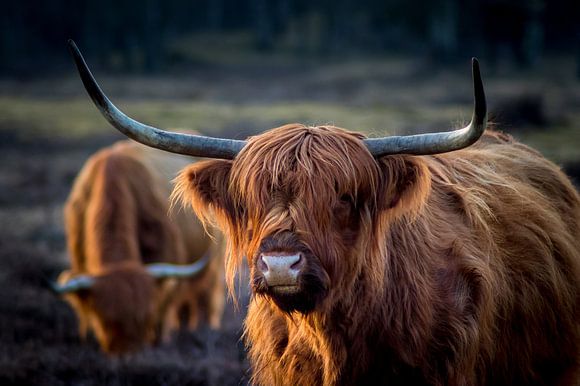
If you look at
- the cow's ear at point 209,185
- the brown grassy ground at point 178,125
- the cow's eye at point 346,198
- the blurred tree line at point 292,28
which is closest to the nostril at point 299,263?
the cow's eye at point 346,198

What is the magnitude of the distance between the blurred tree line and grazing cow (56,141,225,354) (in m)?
31.8

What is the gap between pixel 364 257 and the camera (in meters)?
3.05

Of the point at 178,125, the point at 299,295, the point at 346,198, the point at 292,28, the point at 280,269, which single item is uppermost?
the point at 292,28

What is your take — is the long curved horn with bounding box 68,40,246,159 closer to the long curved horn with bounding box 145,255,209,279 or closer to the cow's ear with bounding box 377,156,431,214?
the cow's ear with bounding box 377,156,431,214

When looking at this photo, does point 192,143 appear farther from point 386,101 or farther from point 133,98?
point 133,98

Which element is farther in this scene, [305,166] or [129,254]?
[129,254]

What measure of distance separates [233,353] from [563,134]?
14576 millimetres

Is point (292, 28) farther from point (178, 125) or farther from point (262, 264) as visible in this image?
point (262, 264)

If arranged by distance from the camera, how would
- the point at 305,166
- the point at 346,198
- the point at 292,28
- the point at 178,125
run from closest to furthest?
1. the point at 305,166
2. the point at 346,198
3. the point at 178,125
4. the point at 292,28

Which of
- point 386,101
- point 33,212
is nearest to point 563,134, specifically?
point 386,101

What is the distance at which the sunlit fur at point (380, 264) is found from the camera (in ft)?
9.68

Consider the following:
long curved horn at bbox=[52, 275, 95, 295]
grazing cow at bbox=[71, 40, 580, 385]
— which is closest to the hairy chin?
grazing cow at bbox=[71, 40, 580, 385]

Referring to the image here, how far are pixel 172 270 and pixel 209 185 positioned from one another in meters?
3.80

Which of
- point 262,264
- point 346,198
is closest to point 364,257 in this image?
point 346,198
